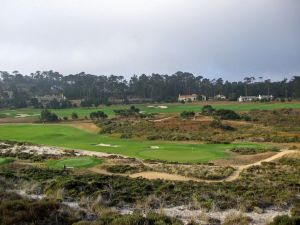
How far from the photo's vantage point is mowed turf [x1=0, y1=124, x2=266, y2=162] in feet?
144

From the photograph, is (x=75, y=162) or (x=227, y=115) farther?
(x=227, y=115)

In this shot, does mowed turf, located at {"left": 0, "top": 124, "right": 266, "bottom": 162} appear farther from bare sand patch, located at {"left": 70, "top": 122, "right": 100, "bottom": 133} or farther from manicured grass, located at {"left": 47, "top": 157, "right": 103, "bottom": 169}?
manicured grass, located at {"left": 47, "top": 157, "right": 103, "bottom": 169}

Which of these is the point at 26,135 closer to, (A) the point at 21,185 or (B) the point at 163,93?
(A) the point at 21,185

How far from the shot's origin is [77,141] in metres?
62.2

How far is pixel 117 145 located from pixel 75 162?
1660cm

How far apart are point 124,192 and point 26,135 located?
169 feet

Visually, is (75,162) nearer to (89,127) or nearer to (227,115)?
(89,127)

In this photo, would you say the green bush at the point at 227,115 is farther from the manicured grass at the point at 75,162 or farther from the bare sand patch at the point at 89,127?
the manicured grass at the point at 75,162

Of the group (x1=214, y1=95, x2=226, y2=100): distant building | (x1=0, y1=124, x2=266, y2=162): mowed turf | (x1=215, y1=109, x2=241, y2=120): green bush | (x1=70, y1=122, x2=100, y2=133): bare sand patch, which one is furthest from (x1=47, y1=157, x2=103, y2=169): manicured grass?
(x1=214, y1=95, x2=226, y2=100): distant building

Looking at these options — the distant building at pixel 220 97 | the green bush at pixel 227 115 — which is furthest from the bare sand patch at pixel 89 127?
the distant building at pixel 220 97

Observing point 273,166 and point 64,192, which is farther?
point 273,166

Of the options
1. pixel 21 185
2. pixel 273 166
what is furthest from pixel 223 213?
pixel 273 166

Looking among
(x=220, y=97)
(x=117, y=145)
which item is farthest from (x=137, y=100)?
(x=117, y=145)

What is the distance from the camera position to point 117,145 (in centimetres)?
5450
